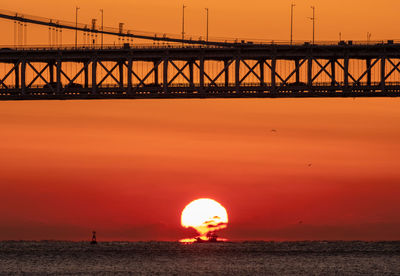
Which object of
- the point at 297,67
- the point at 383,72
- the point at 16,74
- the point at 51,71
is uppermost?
the point at 297,67

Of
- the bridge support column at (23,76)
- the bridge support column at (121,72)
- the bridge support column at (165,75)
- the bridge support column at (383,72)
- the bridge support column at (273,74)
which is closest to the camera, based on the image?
the bridge support column at (383,72)

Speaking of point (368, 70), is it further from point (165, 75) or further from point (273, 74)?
point (165, 75)

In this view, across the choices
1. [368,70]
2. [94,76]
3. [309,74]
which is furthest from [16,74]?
[368,70]

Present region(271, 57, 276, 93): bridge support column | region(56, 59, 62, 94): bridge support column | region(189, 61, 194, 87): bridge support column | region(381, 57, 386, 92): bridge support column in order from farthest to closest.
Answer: region(56, 59, 62, 94): bridge support column, region(189, 61, 194, 87): bridge support column, region(271, 57, 276, 93): bridge support column, region(381, 57, 386, 92): bridge support column

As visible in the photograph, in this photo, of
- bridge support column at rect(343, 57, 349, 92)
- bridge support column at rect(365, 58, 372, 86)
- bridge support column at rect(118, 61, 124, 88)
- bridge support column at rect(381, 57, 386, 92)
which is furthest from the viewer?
bridge support column at rect(118, 61, 124, 88)

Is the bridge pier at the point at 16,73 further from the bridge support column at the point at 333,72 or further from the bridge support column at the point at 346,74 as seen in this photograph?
the bridge support column at the point at 346,74

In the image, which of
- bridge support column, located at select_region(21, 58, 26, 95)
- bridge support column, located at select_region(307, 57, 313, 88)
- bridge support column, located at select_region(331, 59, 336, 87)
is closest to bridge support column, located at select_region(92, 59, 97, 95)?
bridge support column, located at select_region(21, 58, 26, 95)

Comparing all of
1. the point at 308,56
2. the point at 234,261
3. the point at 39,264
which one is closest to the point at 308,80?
the point at 308,56

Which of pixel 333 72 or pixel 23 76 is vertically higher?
pixel 333 72

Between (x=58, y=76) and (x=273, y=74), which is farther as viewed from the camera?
(x=58, y=76)

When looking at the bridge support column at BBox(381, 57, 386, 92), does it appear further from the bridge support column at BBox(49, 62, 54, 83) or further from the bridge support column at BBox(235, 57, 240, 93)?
the bridge support column at BBox(49, 62, 54, 83)

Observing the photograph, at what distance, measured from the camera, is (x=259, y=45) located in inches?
7047

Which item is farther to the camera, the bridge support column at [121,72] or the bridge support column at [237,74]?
the bridge support column at [121,72]

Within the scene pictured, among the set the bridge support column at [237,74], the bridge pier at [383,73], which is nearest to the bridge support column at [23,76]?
the bridge support column at [237,74]
